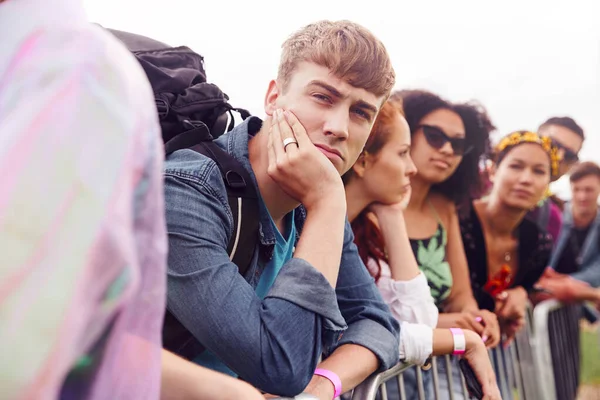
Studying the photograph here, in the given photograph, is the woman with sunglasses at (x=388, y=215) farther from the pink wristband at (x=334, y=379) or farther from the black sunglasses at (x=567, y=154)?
the black sunglasses at (x=567, y=154)

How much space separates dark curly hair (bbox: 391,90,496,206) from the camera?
3.38m

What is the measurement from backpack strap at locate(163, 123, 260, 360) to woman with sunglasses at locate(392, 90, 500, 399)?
1.58m

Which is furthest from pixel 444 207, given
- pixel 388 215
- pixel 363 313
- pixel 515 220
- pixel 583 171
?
pixel 583 171

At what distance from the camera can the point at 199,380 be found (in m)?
0.90

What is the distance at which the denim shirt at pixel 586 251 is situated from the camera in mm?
5871

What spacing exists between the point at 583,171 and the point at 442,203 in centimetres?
370

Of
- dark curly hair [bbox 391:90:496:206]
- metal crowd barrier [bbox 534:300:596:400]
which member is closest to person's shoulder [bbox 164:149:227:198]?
dark curly hair [bbox 391:90:496:206]

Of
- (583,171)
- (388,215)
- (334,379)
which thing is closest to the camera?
(334,379)

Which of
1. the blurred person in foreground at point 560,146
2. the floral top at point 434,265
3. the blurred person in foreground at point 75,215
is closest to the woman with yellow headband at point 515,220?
the floral top at point 434,265

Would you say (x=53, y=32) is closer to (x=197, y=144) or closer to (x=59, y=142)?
(x=59, y=142)

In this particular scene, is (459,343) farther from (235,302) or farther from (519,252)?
(519,252)

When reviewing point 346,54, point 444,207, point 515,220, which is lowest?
point 515,220

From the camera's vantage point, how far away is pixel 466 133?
3641mm

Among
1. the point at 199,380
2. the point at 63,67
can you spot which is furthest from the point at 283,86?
the point at 63,67
